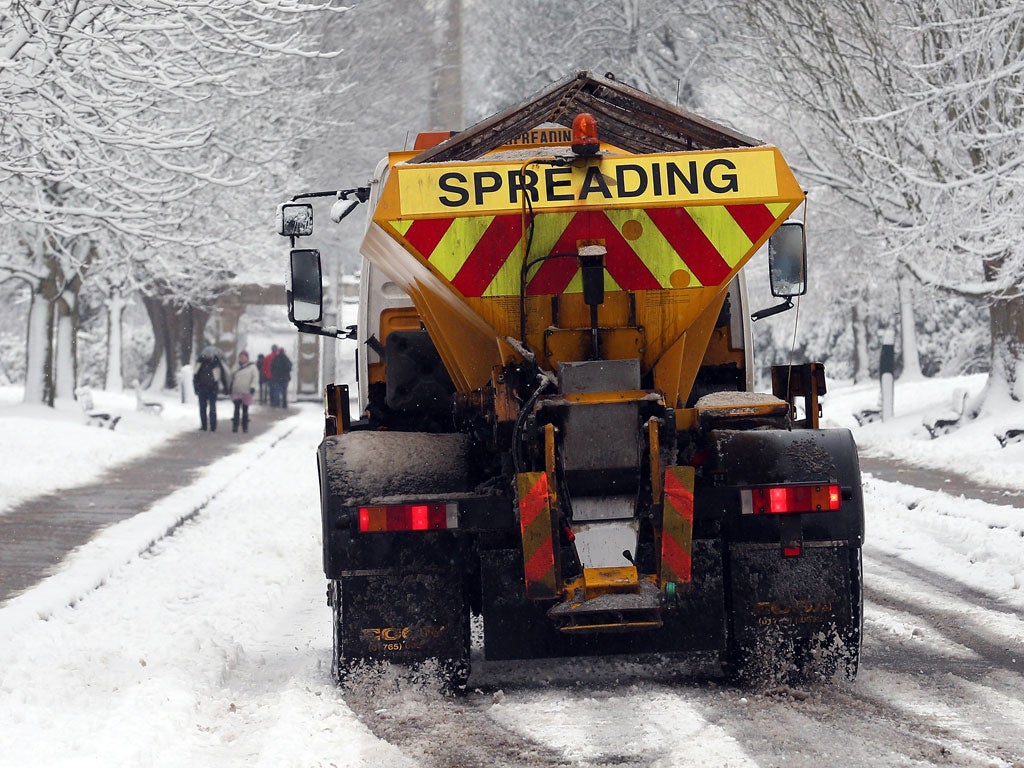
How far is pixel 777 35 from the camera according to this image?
2192 cm

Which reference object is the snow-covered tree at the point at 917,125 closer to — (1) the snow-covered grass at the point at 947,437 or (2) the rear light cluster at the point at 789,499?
(1) the snow-covered grass at the point at 947,437

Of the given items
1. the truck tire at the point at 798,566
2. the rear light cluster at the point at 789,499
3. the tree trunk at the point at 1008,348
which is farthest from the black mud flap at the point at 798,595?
the tree trunk at the point at 1008,348

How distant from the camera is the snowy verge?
27.9ft

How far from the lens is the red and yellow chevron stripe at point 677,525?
5590 millimetres

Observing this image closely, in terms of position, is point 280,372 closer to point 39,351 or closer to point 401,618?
point 39,351

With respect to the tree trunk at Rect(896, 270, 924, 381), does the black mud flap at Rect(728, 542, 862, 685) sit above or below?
below

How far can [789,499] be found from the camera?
5820 mm

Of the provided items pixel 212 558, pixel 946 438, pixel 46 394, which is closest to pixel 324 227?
pixel 46 394

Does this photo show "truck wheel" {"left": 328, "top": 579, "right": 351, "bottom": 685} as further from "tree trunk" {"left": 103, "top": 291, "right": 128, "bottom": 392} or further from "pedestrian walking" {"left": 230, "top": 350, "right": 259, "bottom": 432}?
"tree trunk" {"left": 103, "top": 291, "right": 128, "bottom": 392}

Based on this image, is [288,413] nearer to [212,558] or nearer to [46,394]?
[46,394]

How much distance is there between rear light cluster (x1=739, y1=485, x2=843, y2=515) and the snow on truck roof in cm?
156

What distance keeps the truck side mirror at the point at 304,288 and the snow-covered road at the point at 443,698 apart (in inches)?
67.5

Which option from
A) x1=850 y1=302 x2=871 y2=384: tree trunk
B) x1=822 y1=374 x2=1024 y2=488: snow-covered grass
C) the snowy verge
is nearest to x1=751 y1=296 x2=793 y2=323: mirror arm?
the snowy verge

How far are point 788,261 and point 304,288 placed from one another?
2502 mm
